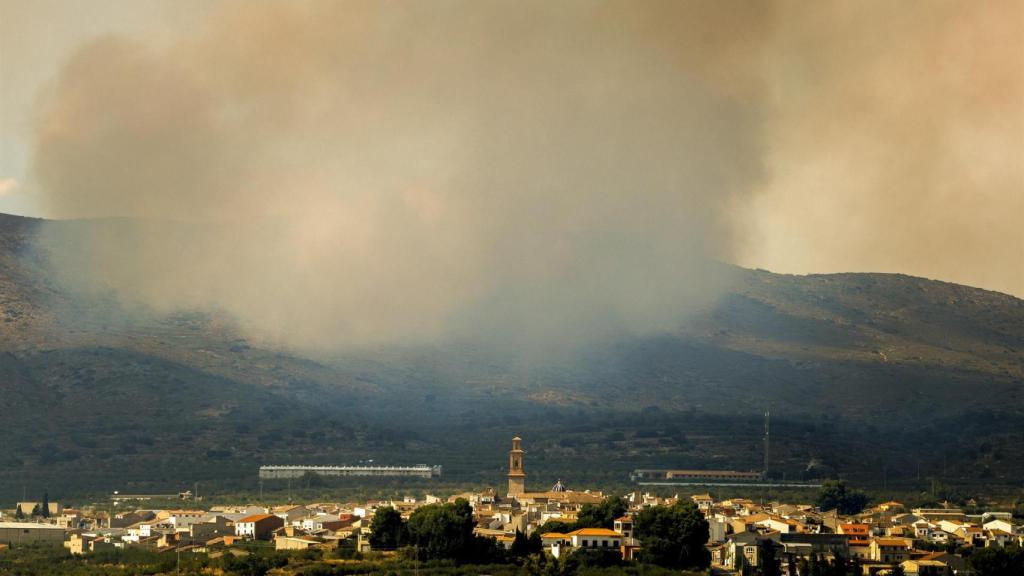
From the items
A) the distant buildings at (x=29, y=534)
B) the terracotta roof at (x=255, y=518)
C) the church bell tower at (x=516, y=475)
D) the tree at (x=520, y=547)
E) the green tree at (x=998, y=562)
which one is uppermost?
the church bell tower at (x=516, y=475)

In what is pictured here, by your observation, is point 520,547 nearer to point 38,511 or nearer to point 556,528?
point 556,528

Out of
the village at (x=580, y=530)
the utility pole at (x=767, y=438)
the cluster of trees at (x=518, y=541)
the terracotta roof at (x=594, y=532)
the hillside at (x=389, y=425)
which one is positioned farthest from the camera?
the utility pole at (x=767, y=438)

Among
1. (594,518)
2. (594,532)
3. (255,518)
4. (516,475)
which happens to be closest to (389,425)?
(516,475)

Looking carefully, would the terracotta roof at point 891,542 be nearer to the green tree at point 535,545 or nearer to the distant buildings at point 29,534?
the green tree at point 535,545

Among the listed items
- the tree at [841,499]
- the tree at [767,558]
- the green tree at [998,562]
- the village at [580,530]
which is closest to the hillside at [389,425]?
the tree at [841,499]

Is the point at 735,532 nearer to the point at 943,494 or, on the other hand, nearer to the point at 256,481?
the point at 943,494

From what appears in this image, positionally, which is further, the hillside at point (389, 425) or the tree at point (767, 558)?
the hillside at point (389, 425)

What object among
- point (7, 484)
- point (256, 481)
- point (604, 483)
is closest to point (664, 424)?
point (604, 483)
